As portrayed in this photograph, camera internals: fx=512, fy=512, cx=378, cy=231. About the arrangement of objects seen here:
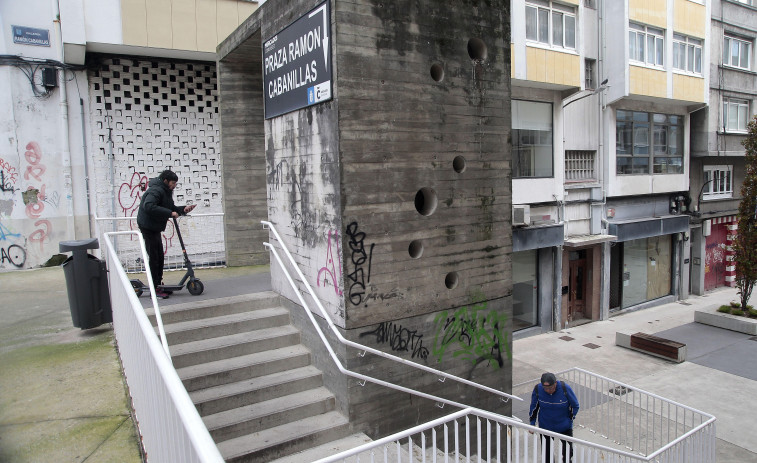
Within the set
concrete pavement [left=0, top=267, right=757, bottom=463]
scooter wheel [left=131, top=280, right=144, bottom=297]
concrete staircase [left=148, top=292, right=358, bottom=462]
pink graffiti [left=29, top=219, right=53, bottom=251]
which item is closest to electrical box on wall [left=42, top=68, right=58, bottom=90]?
pink graffiti [left=29, top=219, right=53, bottom=251]

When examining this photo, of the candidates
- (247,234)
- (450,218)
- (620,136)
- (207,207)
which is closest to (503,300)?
(450,218)

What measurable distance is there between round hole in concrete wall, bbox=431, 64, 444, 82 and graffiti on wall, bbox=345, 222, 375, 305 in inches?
95.7

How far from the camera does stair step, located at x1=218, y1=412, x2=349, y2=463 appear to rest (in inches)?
218

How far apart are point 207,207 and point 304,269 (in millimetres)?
7180

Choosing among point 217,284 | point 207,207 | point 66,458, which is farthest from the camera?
point 207,207

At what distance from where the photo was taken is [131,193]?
489 inches

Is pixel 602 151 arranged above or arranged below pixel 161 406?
above

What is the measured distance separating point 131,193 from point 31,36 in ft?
12.8

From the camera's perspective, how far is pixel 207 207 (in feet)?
44.1

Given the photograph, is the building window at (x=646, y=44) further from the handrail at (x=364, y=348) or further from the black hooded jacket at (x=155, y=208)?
the black hooded jacket at (x=155, y=208)

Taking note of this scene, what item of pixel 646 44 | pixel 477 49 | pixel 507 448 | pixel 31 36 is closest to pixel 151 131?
pixel 31 36

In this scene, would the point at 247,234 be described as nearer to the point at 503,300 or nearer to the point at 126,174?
the point at 126,174

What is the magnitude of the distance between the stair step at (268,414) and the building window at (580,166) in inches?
539

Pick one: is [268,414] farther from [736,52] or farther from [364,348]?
[736,52]
